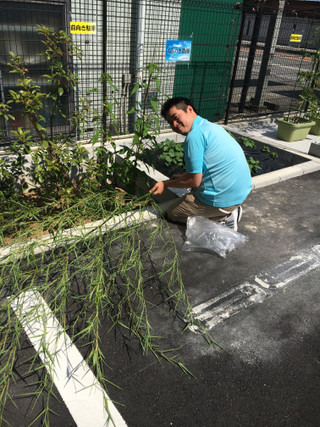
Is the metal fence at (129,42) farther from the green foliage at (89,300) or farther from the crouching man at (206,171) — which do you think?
the green foliage at (89,300)

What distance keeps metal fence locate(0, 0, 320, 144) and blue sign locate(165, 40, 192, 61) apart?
0.09 feet

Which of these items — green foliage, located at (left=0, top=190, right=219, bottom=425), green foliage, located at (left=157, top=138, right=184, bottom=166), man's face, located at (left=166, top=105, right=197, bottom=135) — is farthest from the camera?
green foliage, located at (left=157, top=138, right=184, bottom=166)

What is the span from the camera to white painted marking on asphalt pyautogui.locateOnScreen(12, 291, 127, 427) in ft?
6.52

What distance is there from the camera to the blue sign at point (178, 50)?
6.13 meters

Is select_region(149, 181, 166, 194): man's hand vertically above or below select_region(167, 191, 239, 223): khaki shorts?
above

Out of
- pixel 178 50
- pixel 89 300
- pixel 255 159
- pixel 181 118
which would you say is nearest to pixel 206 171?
pixel 181 118

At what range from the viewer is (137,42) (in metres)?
5.70

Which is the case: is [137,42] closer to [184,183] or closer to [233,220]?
[184,183]

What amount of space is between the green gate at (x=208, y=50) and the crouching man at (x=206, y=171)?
12.9 ft

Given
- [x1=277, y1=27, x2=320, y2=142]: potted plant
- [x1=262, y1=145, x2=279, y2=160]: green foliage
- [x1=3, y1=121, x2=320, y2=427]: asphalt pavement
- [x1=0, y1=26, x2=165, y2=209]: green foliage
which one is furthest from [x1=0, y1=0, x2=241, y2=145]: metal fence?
[x1=3, y1=121, x2=320, y2=427]: asphalt pavement

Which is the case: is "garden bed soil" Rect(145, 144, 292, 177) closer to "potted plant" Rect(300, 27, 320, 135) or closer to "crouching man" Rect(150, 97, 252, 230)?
"crouching man" Rect(150, 97, 252, 230)

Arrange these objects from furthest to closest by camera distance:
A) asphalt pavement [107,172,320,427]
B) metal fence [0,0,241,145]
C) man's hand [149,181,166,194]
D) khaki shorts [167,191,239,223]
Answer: metal fence [0,0,241,145]
khaki shorts [167,191,239,223]
man's hand [149,181,166,194]
asphalt pavement [107,172,320,427]

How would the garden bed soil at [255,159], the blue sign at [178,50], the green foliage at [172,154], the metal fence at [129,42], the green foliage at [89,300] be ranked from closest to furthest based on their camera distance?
the green foliage at [89,300] < the metal fence at [129,42] < the green foliage at [172,154] < the garden bed soil at [255,159] < the blue sign at [178,50]

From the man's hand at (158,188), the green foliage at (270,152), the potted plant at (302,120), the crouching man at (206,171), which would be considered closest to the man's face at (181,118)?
the crouching man at (206,171)
